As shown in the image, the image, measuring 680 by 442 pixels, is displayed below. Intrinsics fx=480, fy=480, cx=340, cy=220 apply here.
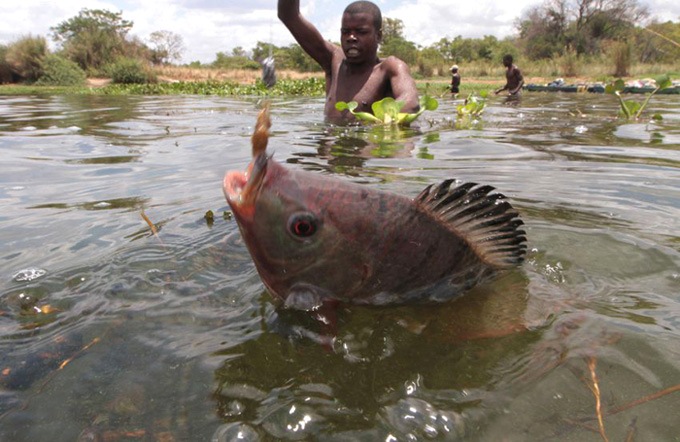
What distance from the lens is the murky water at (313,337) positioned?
1216 mm

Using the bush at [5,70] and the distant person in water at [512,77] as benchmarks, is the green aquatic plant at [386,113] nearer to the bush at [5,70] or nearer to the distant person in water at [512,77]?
the distant person in water at [512,77]

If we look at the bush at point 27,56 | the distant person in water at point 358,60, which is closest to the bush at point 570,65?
the distant person in water at point 358,60

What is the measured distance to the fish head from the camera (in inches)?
58.4

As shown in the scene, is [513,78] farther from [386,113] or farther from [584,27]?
[584,27]

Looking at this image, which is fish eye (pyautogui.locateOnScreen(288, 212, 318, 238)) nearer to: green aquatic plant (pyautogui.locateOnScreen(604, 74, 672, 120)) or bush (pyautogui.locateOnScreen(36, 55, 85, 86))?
green aquatic plant (pyautogui.locateOnScreen(604, 74, 672, 120))

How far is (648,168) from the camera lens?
379cm

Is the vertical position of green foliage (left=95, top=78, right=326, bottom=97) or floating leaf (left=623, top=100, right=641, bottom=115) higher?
green foliage (left=95, top=78, right=326, bottom=97)

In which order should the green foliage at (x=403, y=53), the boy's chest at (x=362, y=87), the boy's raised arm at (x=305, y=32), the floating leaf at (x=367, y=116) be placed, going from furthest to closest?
the green foliage at (x=403, y=53)
the boy's chest at (x=362, y=87)
the boy's raised arm at (x=305, y=32)
the floating leaf at (x=367, y=116)

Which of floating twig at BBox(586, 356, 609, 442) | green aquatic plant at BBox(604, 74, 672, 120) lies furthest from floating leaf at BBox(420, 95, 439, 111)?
floating twig at BBox(586, 356, 609, 442)

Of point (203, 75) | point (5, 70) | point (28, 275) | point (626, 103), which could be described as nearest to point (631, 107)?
point (626, 103)

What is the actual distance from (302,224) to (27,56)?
30092mm

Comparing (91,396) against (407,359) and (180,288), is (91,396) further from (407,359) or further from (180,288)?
(407,359)

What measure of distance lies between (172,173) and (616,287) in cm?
336

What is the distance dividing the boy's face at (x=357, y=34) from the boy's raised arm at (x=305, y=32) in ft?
1.44
